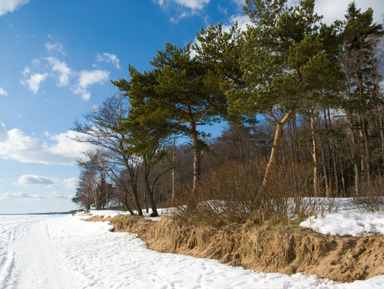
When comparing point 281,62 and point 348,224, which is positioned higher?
point 281,62

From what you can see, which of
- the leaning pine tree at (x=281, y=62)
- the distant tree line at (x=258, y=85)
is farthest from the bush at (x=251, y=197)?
the leaning pine tree at (x=281, y=62)

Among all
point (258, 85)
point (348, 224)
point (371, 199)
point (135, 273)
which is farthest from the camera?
point (258, 85)

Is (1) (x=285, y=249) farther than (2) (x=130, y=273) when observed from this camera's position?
No

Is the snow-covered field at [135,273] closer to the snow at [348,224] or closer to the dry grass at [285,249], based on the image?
the snow at [348,224]

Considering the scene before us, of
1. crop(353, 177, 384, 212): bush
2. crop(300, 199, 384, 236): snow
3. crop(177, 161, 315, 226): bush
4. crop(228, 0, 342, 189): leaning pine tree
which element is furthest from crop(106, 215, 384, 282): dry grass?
crop(228, 0, 342, 189): leaning pine tree

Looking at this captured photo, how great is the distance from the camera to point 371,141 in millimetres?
17047

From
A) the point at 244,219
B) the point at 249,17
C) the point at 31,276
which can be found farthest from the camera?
the point at 249,17

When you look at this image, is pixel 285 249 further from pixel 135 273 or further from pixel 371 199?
pixel 135 273

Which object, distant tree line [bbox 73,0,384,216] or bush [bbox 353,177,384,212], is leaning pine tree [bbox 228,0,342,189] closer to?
distant tree line [bbox 73,0,384,216]

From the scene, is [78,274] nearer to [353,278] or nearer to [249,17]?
[353,278]

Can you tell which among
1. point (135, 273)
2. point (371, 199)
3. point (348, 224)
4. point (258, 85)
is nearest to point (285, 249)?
point (348, 224)

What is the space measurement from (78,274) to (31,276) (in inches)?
46.2

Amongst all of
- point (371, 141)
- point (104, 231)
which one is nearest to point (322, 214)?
point (104, 231)

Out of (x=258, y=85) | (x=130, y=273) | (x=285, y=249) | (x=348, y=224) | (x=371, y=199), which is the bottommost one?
(x=130, y=273)
